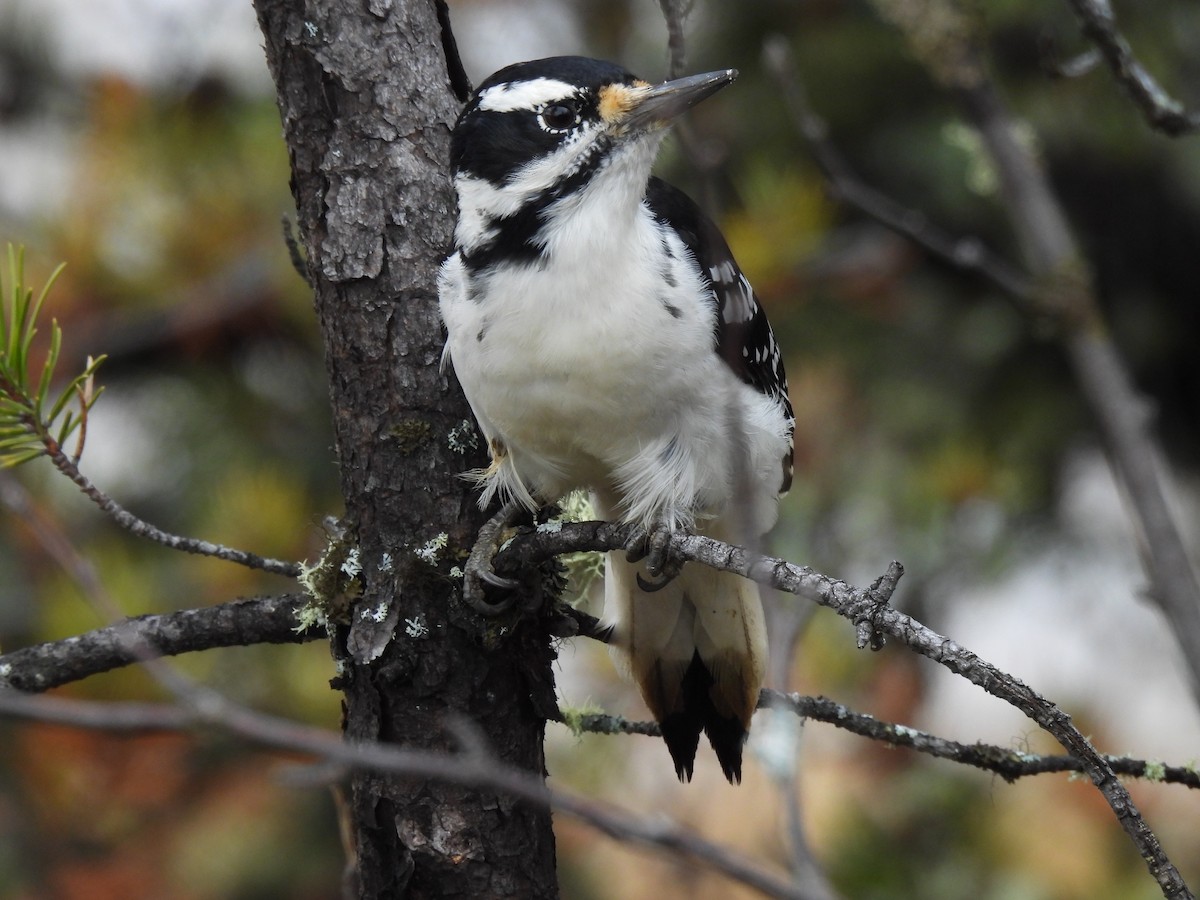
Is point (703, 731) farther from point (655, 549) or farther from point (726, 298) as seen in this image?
point (726, 298)

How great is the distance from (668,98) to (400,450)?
69cm

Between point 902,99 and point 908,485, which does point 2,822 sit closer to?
point 908,485

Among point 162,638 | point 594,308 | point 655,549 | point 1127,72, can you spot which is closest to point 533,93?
point 594,308

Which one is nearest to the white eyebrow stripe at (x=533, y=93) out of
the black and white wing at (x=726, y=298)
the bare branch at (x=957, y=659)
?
the black and white wing at (x=726, y=298)

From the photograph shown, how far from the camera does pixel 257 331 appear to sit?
3586 mm

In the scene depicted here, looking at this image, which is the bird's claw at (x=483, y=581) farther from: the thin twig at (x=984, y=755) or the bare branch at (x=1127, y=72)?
the bare branch at (x=1127, y=72)

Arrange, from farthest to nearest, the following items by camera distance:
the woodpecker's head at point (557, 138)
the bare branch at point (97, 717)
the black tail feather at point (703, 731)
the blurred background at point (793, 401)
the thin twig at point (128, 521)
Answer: the blurred background at point (793, 401) → the black tail feather at point (703, 731) → the woodpecker's head at point (557, 138) → the thin twig at point (128, 521) → the bare branch at point (97, 717)

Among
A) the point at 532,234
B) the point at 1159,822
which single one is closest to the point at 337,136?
the point at 532,234

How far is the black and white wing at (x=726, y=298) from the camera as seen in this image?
2066mm

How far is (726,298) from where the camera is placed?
6.91 feet

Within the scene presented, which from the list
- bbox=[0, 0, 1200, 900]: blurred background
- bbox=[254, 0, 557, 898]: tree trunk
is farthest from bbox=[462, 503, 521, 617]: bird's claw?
bbox=[0, 0, 1200, 900]: blurred background

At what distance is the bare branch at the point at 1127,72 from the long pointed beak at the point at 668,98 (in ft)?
1.73

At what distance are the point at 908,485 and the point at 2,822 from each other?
238 cm

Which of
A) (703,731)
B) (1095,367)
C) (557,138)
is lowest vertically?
(703,731)
